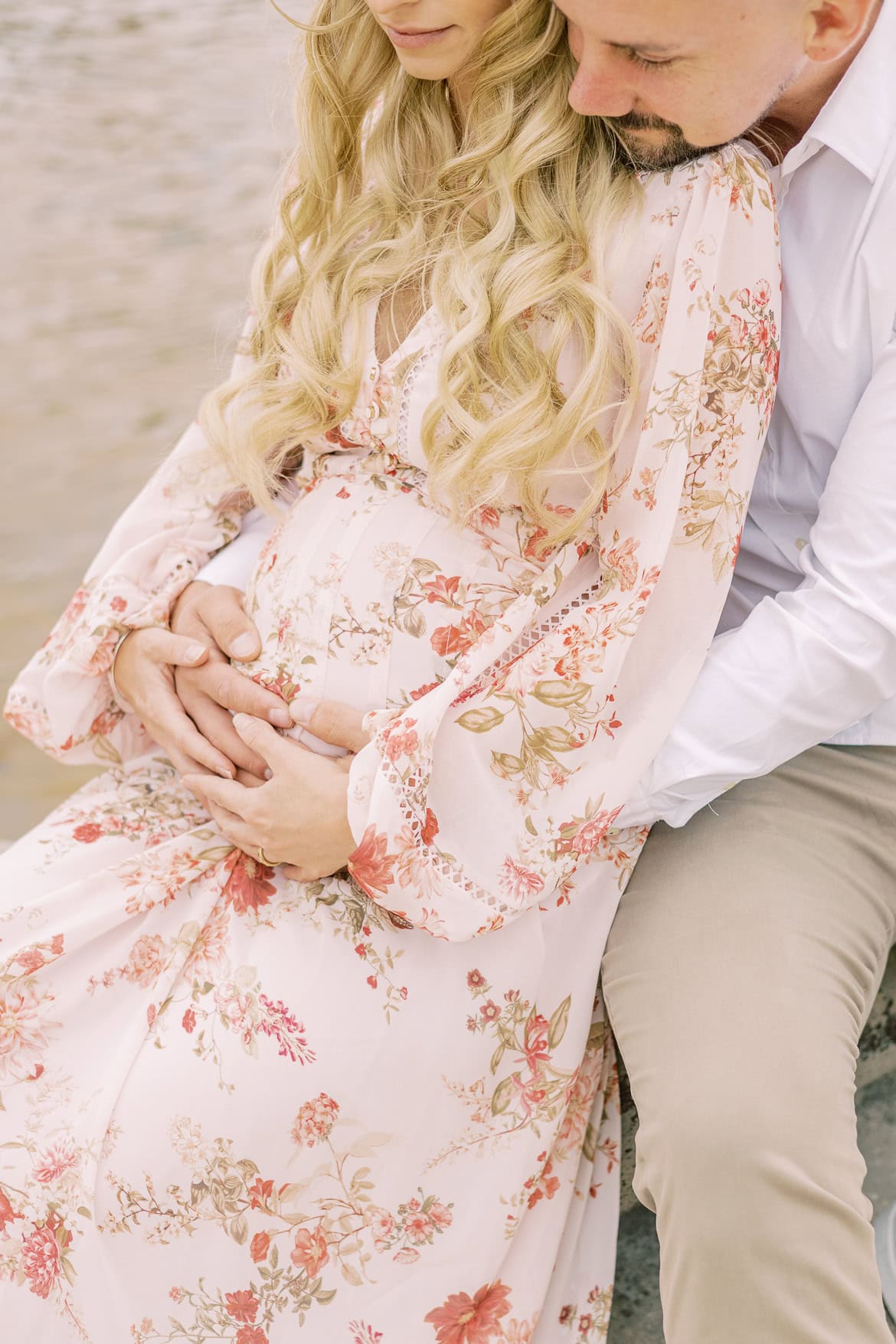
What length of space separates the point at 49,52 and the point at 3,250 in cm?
129

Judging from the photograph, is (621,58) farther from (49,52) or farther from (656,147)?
(49,52)

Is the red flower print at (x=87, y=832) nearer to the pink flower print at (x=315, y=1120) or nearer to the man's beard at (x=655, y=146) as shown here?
the pink flower print at (x=315, y=1120)

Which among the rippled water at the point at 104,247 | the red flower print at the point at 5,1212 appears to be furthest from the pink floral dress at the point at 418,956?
the rippled water at the point at 104,247

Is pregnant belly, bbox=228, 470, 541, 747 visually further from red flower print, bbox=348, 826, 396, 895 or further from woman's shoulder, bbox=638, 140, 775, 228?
woman's shoulder, bbox=638, 140, 775, 228

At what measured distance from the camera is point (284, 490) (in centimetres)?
166

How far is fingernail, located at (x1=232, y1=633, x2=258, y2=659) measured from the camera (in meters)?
1.48

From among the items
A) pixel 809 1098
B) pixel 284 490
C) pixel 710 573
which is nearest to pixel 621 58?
pixel 710 573

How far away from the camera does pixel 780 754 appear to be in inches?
52.5

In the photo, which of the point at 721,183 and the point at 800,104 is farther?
the point at 800,104

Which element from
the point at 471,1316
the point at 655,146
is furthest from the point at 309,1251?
the point at 655,146

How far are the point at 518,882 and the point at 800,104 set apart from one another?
90cm

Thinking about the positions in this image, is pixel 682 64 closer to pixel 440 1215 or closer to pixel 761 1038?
pixel 761 1038

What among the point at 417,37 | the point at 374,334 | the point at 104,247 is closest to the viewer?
the point at 417,37

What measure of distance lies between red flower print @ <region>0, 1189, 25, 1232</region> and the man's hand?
51 cm
